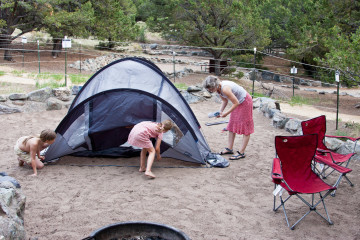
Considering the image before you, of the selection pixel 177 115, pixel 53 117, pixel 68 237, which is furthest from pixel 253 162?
pixel 53 117

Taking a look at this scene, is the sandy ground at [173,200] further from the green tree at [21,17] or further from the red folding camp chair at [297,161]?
the green tree at [21,17]

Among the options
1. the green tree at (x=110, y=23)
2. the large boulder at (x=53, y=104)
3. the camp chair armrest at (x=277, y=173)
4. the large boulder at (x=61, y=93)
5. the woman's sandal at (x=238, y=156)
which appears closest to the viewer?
the camp chair armrest at (x=277, y=173)

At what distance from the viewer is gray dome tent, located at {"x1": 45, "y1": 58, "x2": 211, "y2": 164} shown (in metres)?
5.20

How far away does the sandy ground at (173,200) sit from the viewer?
11.4ft

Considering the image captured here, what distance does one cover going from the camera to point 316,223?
3.63 m

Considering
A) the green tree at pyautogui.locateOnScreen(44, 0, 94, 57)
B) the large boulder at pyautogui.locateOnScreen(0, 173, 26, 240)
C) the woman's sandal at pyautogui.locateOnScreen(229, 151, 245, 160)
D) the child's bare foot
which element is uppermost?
the green tree at pyautogui.locateOnScreen(44, 0, 94, 57)

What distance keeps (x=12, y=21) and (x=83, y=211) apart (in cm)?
1499

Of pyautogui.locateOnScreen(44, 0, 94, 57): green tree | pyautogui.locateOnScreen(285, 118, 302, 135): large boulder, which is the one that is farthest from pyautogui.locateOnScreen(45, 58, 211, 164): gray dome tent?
pyautogui.locateOnScreen(44, 0, 94, 57): green tree

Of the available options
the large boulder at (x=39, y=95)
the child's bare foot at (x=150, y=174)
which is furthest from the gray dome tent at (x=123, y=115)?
the large boulder at (x=39, y=95)

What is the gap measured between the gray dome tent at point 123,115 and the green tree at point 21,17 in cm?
1107

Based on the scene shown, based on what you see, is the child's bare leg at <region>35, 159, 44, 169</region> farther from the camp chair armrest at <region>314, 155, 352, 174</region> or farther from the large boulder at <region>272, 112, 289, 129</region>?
the large boulder at <region>272, 112, 289, 129</region>

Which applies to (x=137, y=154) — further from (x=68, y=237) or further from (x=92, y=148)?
(x=68, y=237)

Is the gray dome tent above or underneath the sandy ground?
above

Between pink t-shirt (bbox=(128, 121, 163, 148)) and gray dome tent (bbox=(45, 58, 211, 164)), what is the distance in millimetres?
427
